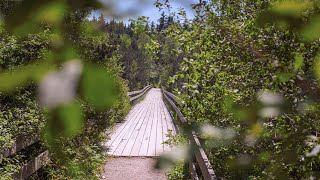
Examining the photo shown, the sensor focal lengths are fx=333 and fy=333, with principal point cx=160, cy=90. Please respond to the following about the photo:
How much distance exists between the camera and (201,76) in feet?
10.8

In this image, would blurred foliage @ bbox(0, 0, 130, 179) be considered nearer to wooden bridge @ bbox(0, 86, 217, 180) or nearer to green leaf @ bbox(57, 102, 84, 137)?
green leaf @ bbox(57, 102, 84, 137)

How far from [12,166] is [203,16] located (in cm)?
264

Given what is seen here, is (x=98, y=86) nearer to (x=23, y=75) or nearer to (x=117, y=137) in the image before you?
(x=23, y=75)

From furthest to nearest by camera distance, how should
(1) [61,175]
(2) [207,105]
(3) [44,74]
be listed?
1. (1) [61,175]
2. (2) [207,105]
3. (3) [44,74]

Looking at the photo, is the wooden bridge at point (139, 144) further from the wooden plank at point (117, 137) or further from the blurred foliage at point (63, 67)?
the blurred foliage at point (63, 67)

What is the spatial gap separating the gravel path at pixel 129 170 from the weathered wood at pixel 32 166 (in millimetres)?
1622

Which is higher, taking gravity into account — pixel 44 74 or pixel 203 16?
pixel 203 16

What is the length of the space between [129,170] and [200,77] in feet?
12.6

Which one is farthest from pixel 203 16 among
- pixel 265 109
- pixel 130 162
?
pixel 130 162

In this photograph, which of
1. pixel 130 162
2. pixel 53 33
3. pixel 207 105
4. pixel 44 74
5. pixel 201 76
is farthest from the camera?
pixel 130 162

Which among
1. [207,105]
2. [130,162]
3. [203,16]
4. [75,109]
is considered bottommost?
→ [130,162]

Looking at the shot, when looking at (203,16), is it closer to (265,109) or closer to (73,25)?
(265,109)

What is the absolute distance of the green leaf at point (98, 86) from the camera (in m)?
0.54

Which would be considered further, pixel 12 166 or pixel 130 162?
pixel 130 162
